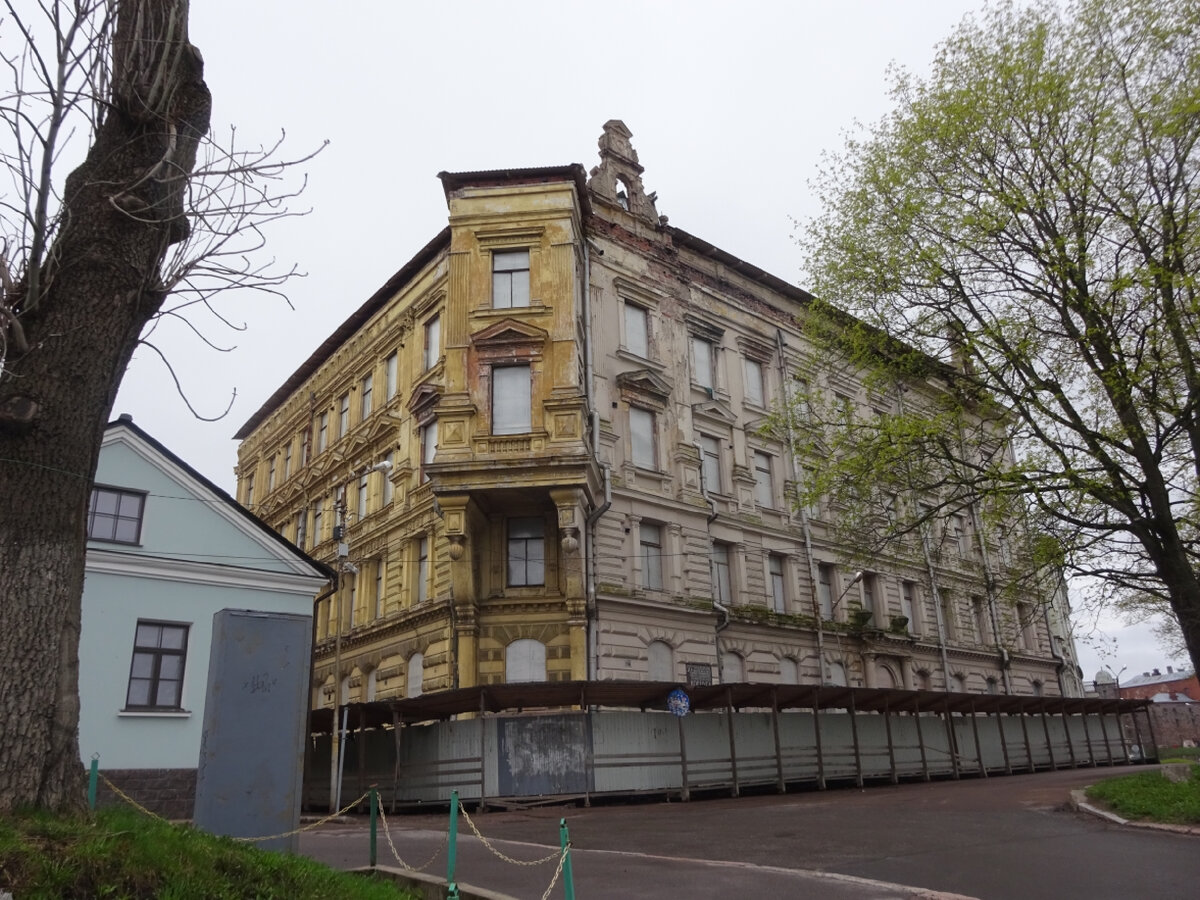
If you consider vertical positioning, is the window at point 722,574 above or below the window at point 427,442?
below

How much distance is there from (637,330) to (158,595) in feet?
54.3

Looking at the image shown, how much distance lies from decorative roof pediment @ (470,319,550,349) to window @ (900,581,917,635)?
19281 millimetres

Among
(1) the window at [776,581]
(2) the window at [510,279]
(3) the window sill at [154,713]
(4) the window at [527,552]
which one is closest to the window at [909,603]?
(1) the window at [776,581]

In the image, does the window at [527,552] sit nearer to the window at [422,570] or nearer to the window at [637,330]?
the window at [422,570]

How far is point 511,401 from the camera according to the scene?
2434 cm

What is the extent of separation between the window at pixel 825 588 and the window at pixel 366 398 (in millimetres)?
17490

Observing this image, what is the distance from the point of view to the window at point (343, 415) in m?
34.4

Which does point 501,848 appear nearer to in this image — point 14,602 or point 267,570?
point 14,602

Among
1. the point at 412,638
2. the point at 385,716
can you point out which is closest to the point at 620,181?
the point at 412,638

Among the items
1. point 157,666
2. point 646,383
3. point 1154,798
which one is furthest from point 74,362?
point 646,383

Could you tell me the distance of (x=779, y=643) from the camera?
28766mm

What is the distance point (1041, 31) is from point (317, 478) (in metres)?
28.4

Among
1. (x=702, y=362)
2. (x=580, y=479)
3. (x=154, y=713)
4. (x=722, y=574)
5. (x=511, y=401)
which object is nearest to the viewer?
(x=154, y=713)

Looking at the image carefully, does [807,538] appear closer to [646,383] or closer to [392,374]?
[646,383]
